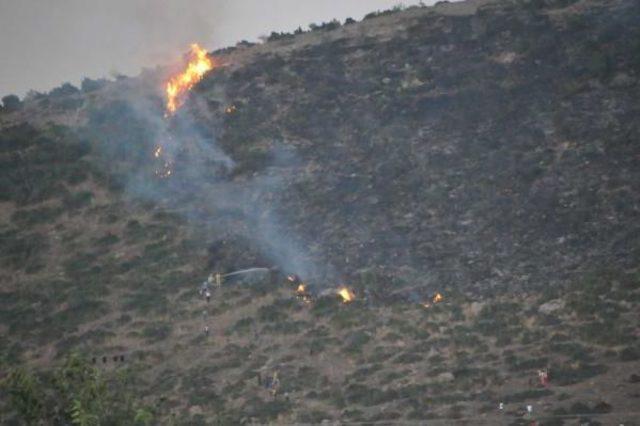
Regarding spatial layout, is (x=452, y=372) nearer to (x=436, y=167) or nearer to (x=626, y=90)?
(x=436, y=167)

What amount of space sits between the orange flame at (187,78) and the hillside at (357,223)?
1090 mm

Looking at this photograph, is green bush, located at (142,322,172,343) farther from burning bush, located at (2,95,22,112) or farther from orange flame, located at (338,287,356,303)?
burning bush, located at (2,95,22,112)

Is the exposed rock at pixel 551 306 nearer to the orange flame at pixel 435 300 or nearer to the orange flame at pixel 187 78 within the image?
the orange flame at pixel 435 300

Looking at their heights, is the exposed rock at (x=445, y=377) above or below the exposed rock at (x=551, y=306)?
below

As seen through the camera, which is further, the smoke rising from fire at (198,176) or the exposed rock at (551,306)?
the smoke rising from fire at (198,176)

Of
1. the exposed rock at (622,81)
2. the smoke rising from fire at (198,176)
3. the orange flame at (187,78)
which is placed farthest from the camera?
the orange flame at (187,78)

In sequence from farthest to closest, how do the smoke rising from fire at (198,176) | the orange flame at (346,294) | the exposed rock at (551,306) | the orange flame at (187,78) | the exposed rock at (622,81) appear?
the orange flame at (187,78), the exposed rock at (622,81), the smoke rising from fire at (198,176), the orange flame at (346,294), the exposed rock at (551,306)

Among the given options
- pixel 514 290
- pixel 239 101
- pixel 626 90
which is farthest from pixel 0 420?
pixel 626 90

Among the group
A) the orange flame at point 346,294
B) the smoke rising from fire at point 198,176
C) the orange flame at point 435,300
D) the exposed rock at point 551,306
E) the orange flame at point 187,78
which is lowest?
the exposed rock at point 551,306

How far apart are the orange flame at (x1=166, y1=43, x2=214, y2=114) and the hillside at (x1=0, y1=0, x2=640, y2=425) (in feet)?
3.58

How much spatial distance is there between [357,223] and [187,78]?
84.4ft

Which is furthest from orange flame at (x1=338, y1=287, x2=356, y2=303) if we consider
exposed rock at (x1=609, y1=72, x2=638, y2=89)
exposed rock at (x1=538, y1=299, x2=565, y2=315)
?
exposed rock at (x1=609, y1=72, x2=638, y2=89)

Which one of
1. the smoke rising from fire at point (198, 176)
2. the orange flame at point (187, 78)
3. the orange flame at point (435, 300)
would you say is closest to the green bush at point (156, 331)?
the smoke rising from fire at point (198, 176)

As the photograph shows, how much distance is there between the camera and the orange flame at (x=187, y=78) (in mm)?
69250
